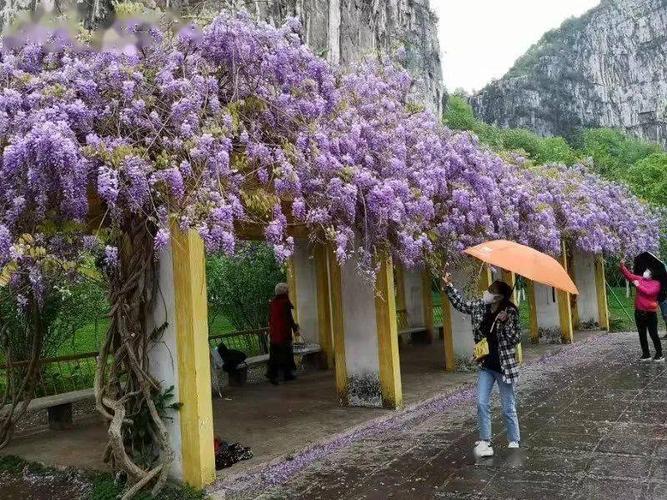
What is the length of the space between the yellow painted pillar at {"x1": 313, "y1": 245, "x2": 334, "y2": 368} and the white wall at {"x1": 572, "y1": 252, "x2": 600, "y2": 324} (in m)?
7.38

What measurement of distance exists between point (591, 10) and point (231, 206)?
89.2m

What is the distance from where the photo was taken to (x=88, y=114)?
14.2 ft

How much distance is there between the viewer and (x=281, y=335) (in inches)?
380

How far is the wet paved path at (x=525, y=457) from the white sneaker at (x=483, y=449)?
82 mm

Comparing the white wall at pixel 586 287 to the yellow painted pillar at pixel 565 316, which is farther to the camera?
the white wall at pixel 586 287

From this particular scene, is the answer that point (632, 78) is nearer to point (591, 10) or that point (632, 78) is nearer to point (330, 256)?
point (591, 10)

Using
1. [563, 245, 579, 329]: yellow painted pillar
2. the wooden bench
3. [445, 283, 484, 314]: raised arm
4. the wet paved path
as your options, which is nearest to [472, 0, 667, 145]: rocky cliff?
[563, 245, 579, 329]: yellow painted pillar

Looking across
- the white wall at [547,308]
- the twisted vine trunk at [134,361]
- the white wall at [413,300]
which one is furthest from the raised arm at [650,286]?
the twisted vine trunk at [134,361]

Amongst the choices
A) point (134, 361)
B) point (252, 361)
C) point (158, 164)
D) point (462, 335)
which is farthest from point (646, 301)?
point (158, 164)

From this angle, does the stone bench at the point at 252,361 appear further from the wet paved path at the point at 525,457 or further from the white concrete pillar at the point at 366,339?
the wet paved path at the point at 525,457

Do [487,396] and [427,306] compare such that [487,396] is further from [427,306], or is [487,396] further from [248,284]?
[427,306]

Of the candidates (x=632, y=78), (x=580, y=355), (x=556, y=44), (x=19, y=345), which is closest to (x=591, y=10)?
(x=556, y=44)

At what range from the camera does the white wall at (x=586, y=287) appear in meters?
15.5

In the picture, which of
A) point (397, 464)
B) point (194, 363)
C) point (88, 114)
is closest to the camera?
point (88, 114)
